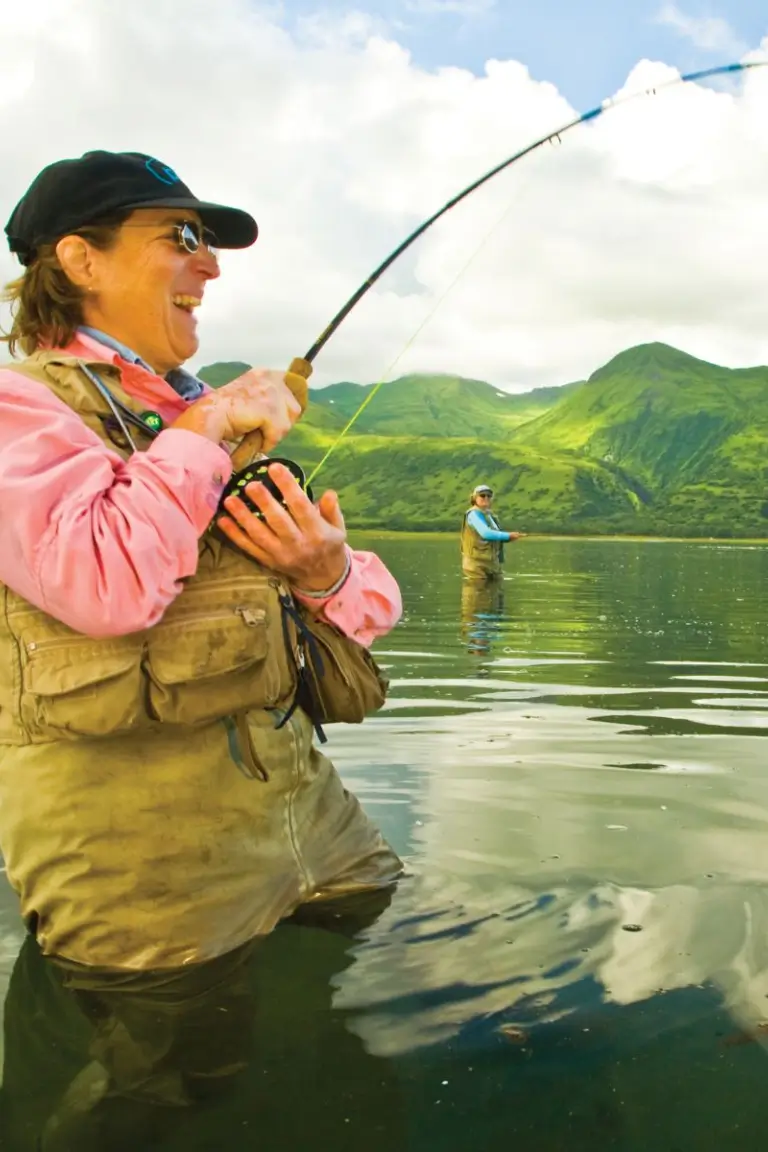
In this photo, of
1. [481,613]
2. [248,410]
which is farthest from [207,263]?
[481,613]

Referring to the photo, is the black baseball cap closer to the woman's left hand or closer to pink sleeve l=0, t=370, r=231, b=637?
pink sleeve l=0, t=370, r=231, b=637

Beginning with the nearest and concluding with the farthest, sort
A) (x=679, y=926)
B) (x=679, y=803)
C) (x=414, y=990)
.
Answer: (x=414, y=990) → (x=679, y=926) → (x=679, y=803)

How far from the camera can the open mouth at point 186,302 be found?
318 centimetres

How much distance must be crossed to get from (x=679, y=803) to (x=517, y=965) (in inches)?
91.7

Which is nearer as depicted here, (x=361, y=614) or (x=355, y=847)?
(x=361, y=614)

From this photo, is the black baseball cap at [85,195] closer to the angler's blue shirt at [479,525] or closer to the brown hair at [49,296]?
the brown hair at [49,296]

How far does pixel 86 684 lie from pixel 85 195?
4.40ft

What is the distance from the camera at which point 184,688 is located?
281 cm

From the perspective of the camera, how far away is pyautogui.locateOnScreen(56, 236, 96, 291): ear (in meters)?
3.00

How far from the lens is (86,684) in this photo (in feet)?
8.90

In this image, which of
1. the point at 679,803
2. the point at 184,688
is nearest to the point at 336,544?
the point at 184,688

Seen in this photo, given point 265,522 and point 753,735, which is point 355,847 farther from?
point 753,735

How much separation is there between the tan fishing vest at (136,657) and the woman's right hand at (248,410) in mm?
285

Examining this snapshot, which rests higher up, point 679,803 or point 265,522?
point 265,522
